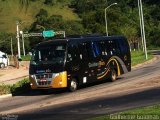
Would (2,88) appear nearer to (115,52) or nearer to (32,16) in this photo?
(115,52)

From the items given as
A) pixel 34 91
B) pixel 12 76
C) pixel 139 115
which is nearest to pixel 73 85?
pixel 34 91

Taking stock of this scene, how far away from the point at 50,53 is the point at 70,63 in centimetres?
108

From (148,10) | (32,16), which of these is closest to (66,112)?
(148,10)

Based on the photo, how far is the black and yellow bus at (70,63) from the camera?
23.3 metres

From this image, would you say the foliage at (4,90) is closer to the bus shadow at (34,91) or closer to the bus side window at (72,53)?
the bus shadow at (34,91)

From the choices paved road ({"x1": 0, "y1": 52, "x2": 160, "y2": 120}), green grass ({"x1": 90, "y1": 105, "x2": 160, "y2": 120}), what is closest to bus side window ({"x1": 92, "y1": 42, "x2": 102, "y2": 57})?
paved road ({"x1": 0, "y1": 52, "x2": 160, "y2": 120})

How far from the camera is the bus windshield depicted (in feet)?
76.8

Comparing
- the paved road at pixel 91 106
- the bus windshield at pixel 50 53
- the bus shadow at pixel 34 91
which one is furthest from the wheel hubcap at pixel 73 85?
the paved road at pixel 91 106

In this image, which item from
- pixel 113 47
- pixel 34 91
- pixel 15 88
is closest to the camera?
pixel 15 88

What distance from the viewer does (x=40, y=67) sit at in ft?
77.0

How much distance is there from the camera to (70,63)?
23.7 m

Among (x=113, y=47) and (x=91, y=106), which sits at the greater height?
(x=113, y=47)

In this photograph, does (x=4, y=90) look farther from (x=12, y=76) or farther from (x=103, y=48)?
(x=12, y=76)

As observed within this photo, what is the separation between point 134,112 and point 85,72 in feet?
40.4
